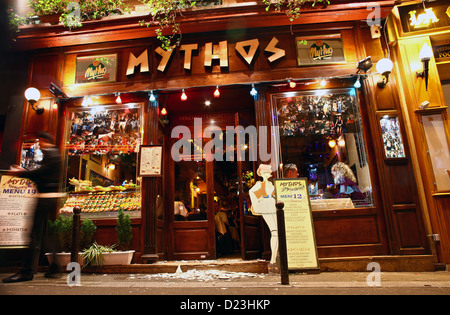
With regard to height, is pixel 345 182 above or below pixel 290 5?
below

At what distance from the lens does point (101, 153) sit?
304 inches

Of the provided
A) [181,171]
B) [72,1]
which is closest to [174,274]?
[181,171]

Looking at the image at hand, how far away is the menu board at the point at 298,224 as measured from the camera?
5.11 m

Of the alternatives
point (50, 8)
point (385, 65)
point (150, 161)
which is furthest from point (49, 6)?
point (385, 65)

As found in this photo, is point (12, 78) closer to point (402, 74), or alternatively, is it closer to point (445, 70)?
point (402, 74)

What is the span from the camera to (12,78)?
25.6 ft

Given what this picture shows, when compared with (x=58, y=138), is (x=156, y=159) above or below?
below

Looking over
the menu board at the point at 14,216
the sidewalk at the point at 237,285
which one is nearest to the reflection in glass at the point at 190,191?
the sidewalk at the point at 237,285

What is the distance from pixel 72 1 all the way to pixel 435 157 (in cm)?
953

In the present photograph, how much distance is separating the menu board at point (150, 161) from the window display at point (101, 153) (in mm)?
495

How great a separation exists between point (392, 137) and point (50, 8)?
895cm

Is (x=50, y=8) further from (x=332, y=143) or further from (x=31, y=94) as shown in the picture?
(x=332, y=143)

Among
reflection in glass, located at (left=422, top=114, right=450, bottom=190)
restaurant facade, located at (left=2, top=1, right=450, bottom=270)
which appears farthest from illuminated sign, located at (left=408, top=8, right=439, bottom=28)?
reflection in glass, located at (left=422, top=114, right=450, bottom=190)

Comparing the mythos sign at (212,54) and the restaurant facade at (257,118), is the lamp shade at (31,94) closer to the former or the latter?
the restaurant facade at (257,118)
